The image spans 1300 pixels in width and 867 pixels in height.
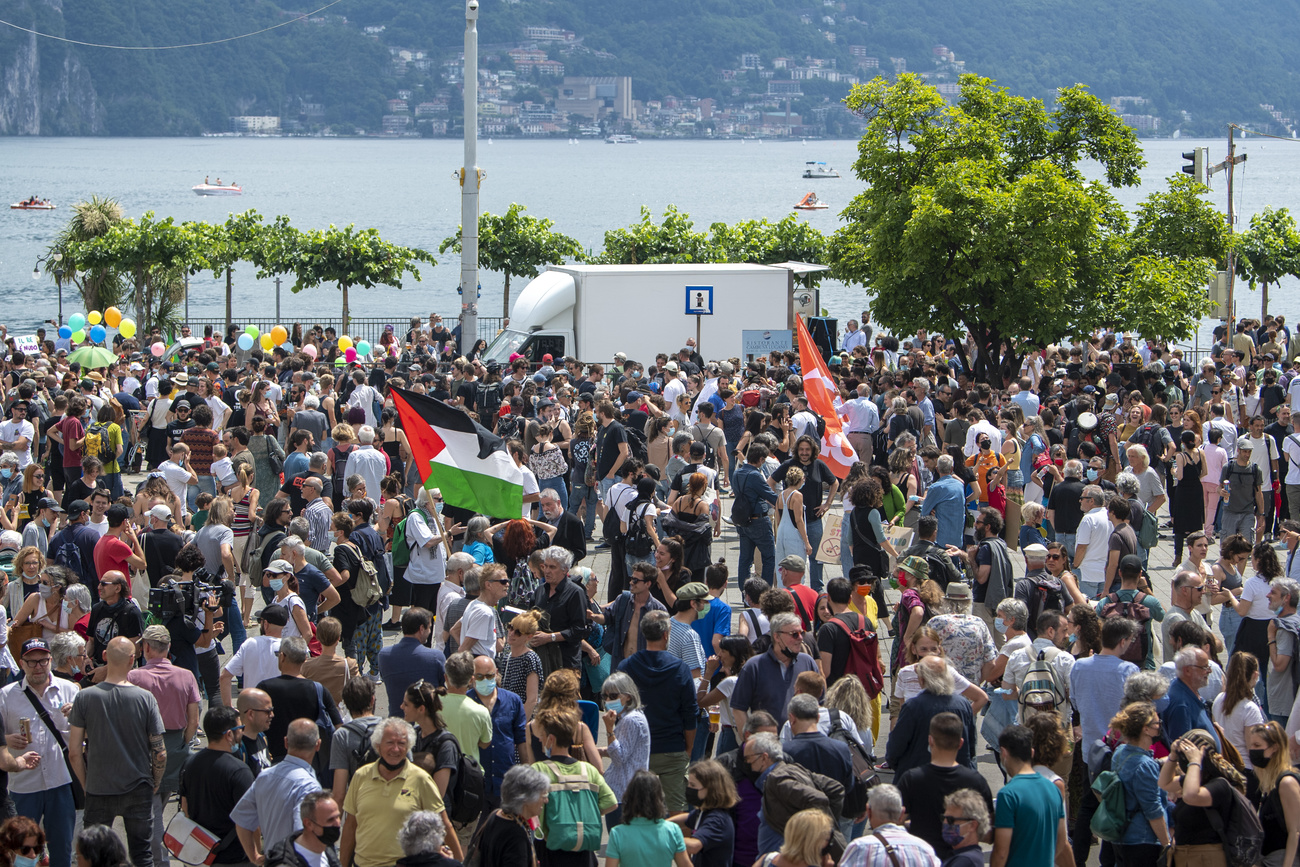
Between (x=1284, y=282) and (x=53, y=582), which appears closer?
(x=53, y=582)

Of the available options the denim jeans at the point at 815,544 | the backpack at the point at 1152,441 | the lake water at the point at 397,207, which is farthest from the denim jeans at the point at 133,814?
the lake water at the point at 397,207

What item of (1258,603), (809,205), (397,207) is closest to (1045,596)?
(1258,603)

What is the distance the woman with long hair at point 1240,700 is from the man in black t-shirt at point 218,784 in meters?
5.50

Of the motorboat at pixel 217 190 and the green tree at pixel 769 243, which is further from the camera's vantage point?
the motorboat at pixel 217 190

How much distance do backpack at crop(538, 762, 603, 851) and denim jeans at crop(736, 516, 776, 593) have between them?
585 cm

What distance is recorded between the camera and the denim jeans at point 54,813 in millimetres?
7605

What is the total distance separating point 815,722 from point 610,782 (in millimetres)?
1294

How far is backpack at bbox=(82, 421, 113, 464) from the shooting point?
1499 centimetres

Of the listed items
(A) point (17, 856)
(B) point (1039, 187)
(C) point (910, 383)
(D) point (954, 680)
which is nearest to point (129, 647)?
(A) point (17, 856)

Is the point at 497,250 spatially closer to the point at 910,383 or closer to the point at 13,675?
the point at 910,383

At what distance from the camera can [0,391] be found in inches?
754

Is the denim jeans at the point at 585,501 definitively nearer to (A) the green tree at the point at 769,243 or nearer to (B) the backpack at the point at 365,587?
(B) the backpack at the point at 365,587

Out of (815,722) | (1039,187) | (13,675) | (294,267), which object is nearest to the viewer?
(815,722)

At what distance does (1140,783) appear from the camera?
6.90m
